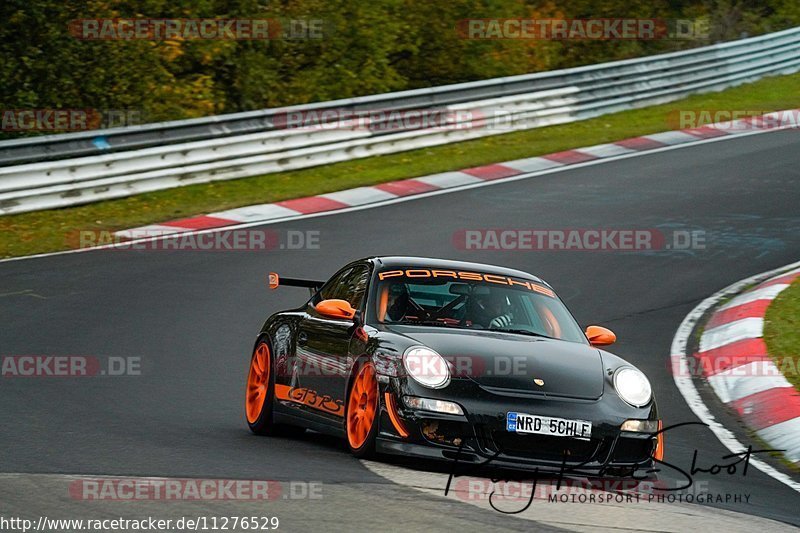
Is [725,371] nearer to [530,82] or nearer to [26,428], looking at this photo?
[26,428]

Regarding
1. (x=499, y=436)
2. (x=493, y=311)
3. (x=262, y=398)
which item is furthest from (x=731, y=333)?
(x=499, y=436)

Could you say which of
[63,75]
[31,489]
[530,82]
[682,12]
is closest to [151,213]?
[63,75]

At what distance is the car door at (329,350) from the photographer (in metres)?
8.06

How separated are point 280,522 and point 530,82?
19.2m

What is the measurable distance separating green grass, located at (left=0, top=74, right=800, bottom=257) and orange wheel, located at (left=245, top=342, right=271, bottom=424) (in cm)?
707

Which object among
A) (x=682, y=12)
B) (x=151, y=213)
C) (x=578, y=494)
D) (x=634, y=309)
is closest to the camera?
(x=578, y=494)

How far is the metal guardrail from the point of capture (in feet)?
59.3

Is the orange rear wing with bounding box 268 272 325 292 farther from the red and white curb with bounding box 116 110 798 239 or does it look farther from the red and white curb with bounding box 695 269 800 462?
the red and white curb with bounding box 116 110 798 239

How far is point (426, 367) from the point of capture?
732 centimetres

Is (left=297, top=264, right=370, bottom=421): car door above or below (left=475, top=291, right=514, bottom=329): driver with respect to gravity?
below

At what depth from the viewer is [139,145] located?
19.3 meters

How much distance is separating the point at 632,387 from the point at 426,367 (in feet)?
3.82

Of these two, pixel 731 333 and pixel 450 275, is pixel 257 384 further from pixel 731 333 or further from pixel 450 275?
pixel 731 333

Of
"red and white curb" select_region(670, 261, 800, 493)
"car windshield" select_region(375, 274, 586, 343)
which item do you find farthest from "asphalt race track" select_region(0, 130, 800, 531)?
"car windshield" select_region(375, 274, 586, 343)
